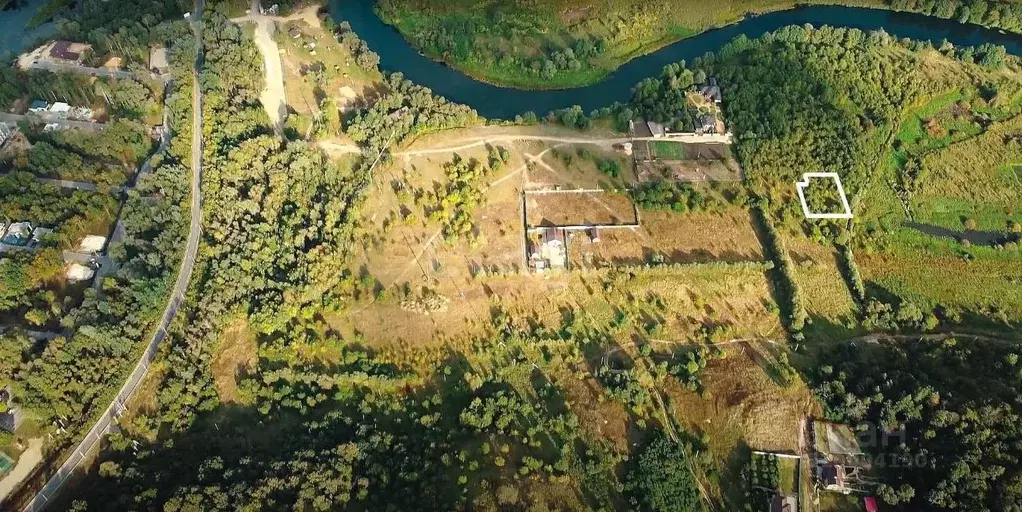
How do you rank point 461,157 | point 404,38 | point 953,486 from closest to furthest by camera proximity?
point 953,486 < point 461,157 < point 404,38

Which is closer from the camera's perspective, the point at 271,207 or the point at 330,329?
the point at 330,329

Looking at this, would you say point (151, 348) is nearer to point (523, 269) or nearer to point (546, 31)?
point (523, 269)

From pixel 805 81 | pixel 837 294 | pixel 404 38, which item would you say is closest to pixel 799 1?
pixel 805 81

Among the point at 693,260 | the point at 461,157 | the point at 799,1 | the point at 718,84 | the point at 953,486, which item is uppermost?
the point at 799,1

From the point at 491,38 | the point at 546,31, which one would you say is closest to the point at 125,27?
the point at 491,38

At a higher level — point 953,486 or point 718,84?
point 718,84

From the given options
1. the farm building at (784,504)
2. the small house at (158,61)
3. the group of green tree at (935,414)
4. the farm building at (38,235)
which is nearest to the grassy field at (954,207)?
the group of green tree at (935,414)

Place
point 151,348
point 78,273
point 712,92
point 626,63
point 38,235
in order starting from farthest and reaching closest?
point 626,63 < point 712,92 < point 38,235 < point 78,273 < point 151,348

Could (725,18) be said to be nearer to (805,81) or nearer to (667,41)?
(667,41)
